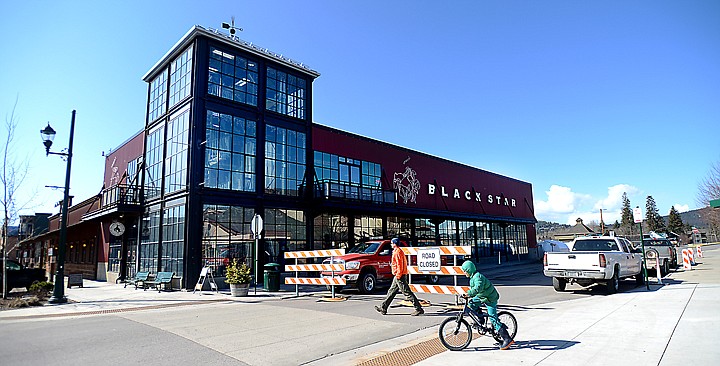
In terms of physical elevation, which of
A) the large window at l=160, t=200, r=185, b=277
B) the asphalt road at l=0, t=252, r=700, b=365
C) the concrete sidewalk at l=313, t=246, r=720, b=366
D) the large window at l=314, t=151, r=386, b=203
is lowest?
the asphalt road at l=0, t=252, r=700, b=365

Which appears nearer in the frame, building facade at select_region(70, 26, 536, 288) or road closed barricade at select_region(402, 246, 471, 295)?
road closed barricade at select_region(402, 246, 471, 295)

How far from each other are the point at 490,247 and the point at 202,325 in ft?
122

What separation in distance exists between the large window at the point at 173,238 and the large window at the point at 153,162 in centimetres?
227

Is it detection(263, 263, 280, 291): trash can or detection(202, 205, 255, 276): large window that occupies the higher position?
detection(202, 205, 255, 276): large window

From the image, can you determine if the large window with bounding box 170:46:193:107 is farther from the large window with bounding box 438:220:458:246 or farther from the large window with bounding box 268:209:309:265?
the large window with bounding box 438:220:458:246

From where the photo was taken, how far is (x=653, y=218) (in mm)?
110250

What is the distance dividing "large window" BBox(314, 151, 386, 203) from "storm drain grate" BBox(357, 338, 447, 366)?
1882 cm

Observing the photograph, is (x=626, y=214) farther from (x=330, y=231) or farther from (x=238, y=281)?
(x=238, y=281)

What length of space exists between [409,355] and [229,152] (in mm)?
17409

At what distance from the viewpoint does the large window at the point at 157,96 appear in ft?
82.2

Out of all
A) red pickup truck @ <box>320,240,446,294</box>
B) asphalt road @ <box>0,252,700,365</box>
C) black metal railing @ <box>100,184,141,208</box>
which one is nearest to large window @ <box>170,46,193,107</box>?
black metal railing @ <box>100,184,141,208</box>

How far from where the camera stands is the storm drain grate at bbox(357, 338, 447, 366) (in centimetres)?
657

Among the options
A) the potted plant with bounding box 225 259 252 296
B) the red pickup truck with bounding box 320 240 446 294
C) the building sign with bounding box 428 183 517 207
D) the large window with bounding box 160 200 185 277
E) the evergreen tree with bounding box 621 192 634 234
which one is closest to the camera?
the red pickup truck with bounding box 320 240 446 294

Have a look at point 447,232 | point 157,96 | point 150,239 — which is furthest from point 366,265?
point 447,232
